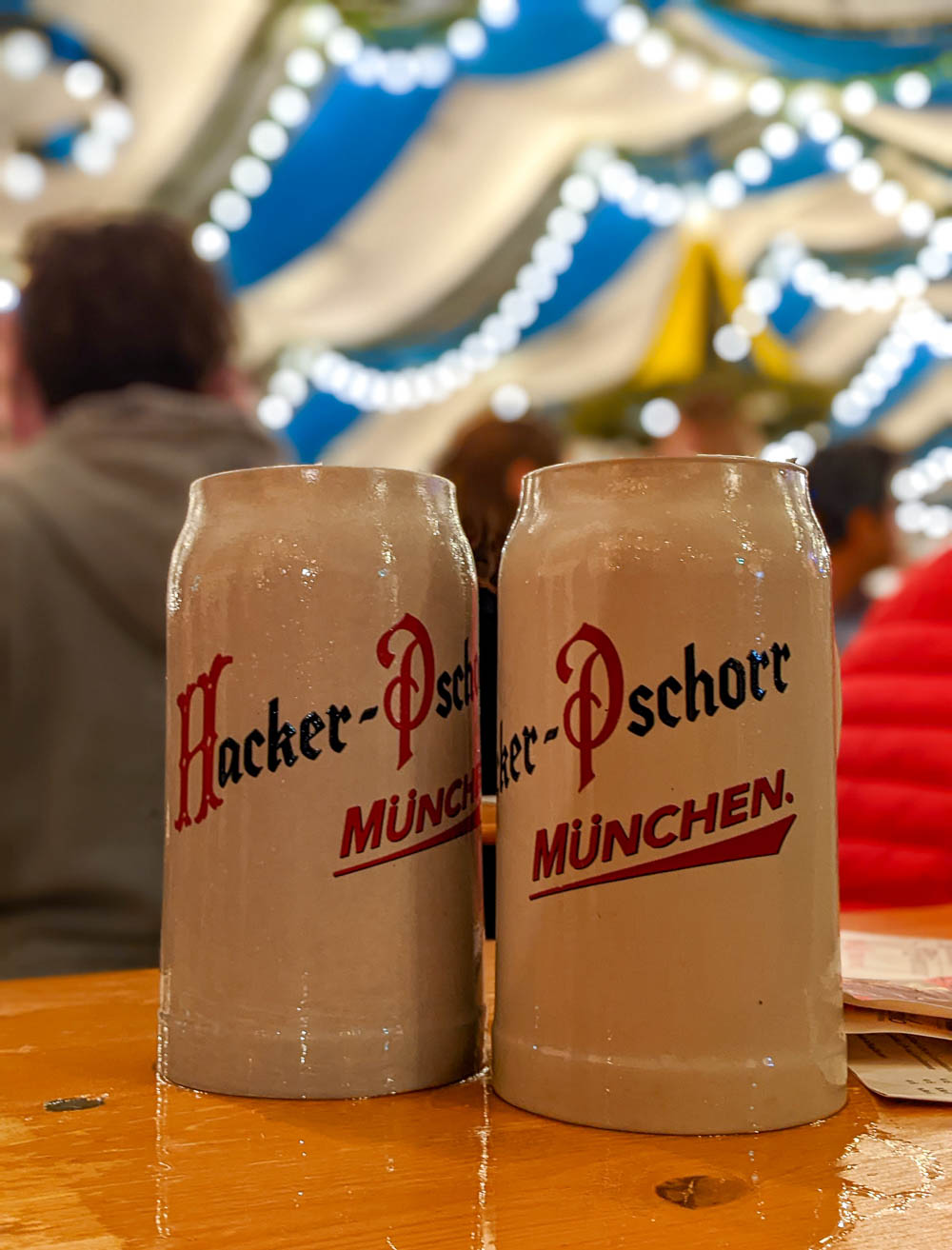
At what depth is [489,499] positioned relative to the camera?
86cm

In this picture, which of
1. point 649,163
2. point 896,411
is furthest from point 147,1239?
point 896,411

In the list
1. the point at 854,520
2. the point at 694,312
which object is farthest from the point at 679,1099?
the point at 694,312

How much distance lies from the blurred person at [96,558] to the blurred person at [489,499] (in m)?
0.24

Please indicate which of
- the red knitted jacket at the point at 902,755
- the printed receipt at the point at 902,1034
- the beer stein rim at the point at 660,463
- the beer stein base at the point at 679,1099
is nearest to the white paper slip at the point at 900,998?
the printed receipt at the point at 902,1034

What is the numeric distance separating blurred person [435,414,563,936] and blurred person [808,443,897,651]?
3.84 ft

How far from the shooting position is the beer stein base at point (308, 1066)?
49cm

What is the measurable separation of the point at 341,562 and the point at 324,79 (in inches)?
122

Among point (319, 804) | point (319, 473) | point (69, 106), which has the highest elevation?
point (69, 106)

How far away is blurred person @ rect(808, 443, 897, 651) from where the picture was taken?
2.55 m

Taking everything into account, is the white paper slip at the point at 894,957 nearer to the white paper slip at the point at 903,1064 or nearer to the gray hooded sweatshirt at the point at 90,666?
the white paper slip at the point at 903,1064

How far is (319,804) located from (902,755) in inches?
40.8

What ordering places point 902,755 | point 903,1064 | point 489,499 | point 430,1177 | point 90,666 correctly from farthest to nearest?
point 902,755
point 90,666
point 489,499
point 903,1064
point 430,1177

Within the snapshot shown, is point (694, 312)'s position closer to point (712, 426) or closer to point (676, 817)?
point (712, 426)

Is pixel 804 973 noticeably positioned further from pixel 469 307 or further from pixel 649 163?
pixel 469 307
